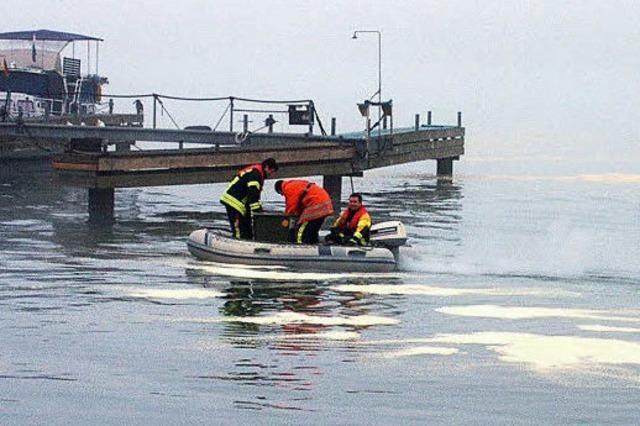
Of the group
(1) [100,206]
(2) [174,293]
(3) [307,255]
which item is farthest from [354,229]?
(1) [100,206]

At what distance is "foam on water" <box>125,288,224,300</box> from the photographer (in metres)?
20.6

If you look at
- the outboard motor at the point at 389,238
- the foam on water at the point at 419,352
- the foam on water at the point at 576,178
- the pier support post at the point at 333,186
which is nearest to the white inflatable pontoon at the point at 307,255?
the outboard motor at the point at 389,238

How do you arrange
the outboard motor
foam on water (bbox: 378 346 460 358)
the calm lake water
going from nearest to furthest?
1. the calm lake water
2. foam on water (bbox: 378 346 460 358)
3. the outboard motor

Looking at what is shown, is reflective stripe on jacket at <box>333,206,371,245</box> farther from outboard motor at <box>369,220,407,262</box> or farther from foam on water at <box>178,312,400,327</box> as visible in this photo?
foam on water at <box>178,312,400,327</box>

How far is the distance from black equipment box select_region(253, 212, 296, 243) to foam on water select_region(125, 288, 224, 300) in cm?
389

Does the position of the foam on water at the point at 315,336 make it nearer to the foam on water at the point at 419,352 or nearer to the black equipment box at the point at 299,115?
the foam on water at the point at 419,352

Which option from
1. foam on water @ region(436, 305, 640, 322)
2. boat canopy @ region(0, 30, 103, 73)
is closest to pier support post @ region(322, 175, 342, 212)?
foam on water @ region(436, 305, 640, 322)

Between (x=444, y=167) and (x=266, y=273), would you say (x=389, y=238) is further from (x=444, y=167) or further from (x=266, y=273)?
(x=444, y=167)

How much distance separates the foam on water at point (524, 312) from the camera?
63.3 feet

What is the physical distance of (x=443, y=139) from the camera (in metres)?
52.2

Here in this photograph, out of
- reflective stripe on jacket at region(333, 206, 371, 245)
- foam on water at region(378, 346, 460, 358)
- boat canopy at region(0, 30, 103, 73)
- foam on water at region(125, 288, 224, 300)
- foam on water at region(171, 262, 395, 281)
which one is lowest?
foam on water at region(378, 346, 460, 358)

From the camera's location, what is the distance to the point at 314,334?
1730cm

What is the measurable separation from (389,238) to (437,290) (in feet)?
12.6

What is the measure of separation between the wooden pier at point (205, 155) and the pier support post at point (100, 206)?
0.07 ft
